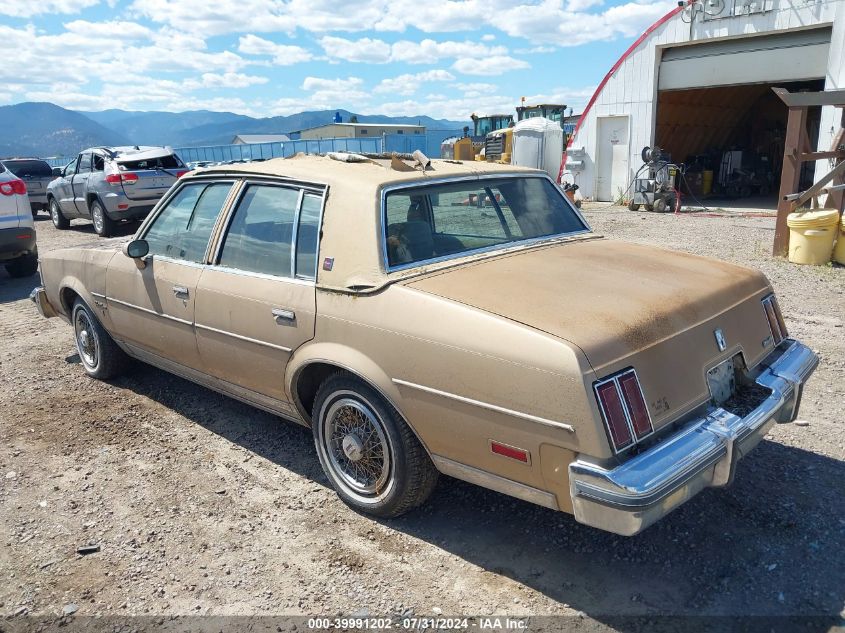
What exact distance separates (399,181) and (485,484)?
64.6 inches

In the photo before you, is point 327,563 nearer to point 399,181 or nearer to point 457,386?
point 457,386

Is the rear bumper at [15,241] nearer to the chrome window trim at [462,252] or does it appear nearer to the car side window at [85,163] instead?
the car side window at [85,163]

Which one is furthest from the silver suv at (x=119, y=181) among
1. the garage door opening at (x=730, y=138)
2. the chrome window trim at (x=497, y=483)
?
the garage door opening at (x=730, y=138)

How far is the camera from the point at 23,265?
9.87m

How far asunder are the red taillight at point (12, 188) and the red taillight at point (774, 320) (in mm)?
9080

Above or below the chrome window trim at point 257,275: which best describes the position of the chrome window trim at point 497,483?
below

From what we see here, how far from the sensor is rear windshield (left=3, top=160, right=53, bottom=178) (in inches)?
709

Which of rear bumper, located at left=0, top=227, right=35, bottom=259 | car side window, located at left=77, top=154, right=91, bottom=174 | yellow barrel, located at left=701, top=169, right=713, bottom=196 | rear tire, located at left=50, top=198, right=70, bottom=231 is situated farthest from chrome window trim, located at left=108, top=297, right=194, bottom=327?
yellow barrel, located at left=701, top=169, right=713, bottom=196

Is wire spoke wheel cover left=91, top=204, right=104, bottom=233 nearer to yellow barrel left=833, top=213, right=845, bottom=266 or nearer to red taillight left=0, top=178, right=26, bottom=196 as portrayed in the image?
red taillight left=0, top=178, right=26, bottom=196

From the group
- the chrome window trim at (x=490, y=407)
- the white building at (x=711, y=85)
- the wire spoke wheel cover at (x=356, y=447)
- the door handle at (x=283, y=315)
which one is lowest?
the wire spoke wheel cover at (x=356, y=447)

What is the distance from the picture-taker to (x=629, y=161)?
61.8 feet

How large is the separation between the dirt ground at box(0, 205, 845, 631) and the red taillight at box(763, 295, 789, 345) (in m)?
0.77

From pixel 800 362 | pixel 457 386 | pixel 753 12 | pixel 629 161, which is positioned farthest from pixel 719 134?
pixel 457 386

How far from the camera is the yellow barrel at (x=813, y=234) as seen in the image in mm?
8961
